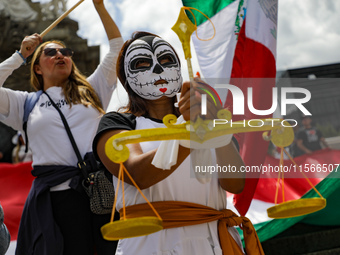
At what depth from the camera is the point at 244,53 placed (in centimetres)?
353

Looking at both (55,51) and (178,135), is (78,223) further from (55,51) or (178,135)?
(178,135)

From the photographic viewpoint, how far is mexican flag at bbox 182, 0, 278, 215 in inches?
123

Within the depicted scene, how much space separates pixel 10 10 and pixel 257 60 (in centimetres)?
756

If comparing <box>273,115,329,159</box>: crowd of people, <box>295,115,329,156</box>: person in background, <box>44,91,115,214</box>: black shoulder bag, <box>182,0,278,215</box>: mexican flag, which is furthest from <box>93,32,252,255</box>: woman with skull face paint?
<box>295,115,329,156</box>: person in background

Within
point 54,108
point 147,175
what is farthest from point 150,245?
point 54,108

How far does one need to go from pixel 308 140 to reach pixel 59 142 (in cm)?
442

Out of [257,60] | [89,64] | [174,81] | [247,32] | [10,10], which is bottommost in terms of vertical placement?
[174,81]

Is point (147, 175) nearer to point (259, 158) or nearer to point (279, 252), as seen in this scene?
point (259, 158)

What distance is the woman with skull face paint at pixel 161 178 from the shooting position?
5.74 ft

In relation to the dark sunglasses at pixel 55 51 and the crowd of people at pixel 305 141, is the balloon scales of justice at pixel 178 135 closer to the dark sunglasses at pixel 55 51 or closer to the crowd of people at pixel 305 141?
the dark sunglasses at pixel 55 51

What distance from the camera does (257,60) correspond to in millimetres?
3395

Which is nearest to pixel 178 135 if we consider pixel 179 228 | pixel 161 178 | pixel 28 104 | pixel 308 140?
pixel 161 178

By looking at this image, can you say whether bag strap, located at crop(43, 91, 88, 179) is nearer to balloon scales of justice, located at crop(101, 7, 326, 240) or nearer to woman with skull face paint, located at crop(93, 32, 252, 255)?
woman with skull face paint, located at crop(93, 32, 252, 255)

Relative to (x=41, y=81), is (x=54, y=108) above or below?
below
